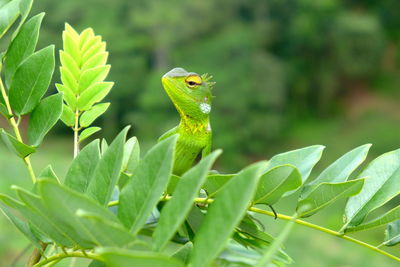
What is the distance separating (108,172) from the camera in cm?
39

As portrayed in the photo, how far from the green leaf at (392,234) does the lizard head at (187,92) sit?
293mm

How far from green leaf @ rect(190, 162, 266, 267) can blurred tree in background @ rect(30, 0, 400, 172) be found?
1006 cm

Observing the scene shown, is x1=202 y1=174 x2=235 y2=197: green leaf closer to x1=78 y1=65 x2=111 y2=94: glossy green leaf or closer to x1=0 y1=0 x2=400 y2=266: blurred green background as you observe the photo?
x1=78 y1=65 x2=111 y2=94: glossy green leaf

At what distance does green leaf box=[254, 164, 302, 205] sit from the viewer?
41 centimetres

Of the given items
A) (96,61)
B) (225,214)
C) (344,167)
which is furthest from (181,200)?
(96,61)

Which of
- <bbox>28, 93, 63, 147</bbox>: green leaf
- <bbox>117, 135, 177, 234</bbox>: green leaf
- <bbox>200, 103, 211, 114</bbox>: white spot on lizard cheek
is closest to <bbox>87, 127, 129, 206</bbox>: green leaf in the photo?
<bbox>117, 135, 177, 234</bbox>: green leaf

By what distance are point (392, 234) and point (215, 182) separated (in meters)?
0.19

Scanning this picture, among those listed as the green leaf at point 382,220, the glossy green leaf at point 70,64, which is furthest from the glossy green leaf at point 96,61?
the green leaf at point 382,220

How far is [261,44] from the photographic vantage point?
→ 12375 mm

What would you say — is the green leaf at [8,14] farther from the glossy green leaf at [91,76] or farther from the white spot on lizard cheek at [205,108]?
the white spot on lizard cheek at [205,108]

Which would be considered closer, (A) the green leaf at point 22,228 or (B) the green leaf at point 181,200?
(B) the green leaf at point 181,200

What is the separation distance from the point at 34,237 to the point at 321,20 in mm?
12415

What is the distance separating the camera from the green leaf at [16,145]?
0.46 metres

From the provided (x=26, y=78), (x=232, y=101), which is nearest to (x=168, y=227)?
(x=26, y=78)
